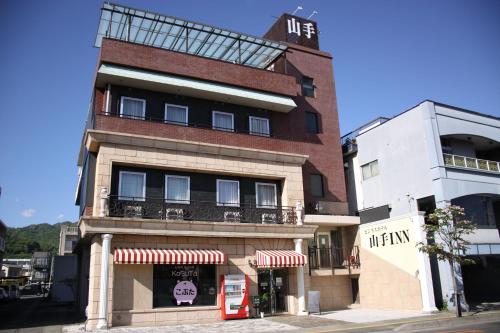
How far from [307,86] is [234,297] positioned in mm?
15869

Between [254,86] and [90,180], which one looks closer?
[90,180]

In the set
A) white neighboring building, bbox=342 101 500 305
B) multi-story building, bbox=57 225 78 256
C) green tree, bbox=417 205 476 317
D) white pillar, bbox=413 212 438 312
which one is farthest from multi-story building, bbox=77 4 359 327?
multi-story building, bbox=57 225 78 256

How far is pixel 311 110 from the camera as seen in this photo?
29156 mm

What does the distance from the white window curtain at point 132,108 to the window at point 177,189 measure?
370cm

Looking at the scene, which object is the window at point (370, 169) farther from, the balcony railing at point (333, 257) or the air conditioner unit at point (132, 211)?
the air conditioner unit at point (132, 211)

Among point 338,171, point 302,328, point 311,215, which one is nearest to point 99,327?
point 302,328

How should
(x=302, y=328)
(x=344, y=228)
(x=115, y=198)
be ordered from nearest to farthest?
1. (x=302, y=328)
2. (x=115, y=198)
3. (x=344, y=228)

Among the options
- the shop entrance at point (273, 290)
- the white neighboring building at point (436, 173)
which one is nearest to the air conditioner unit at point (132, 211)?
the shop entrance at point (273, 290)

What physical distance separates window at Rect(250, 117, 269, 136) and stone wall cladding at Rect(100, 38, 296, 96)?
187 cm

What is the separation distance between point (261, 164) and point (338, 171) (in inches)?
278

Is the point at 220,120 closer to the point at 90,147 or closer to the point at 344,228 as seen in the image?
the point at 90,147

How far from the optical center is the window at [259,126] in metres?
25.8

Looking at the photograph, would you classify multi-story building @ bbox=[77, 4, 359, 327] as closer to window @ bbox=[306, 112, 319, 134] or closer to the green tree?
window @ bbox=[306, 112, 319, 134]

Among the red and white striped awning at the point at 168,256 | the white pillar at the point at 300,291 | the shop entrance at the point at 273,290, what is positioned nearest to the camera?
the red and white striped awning at the point at 168,256
